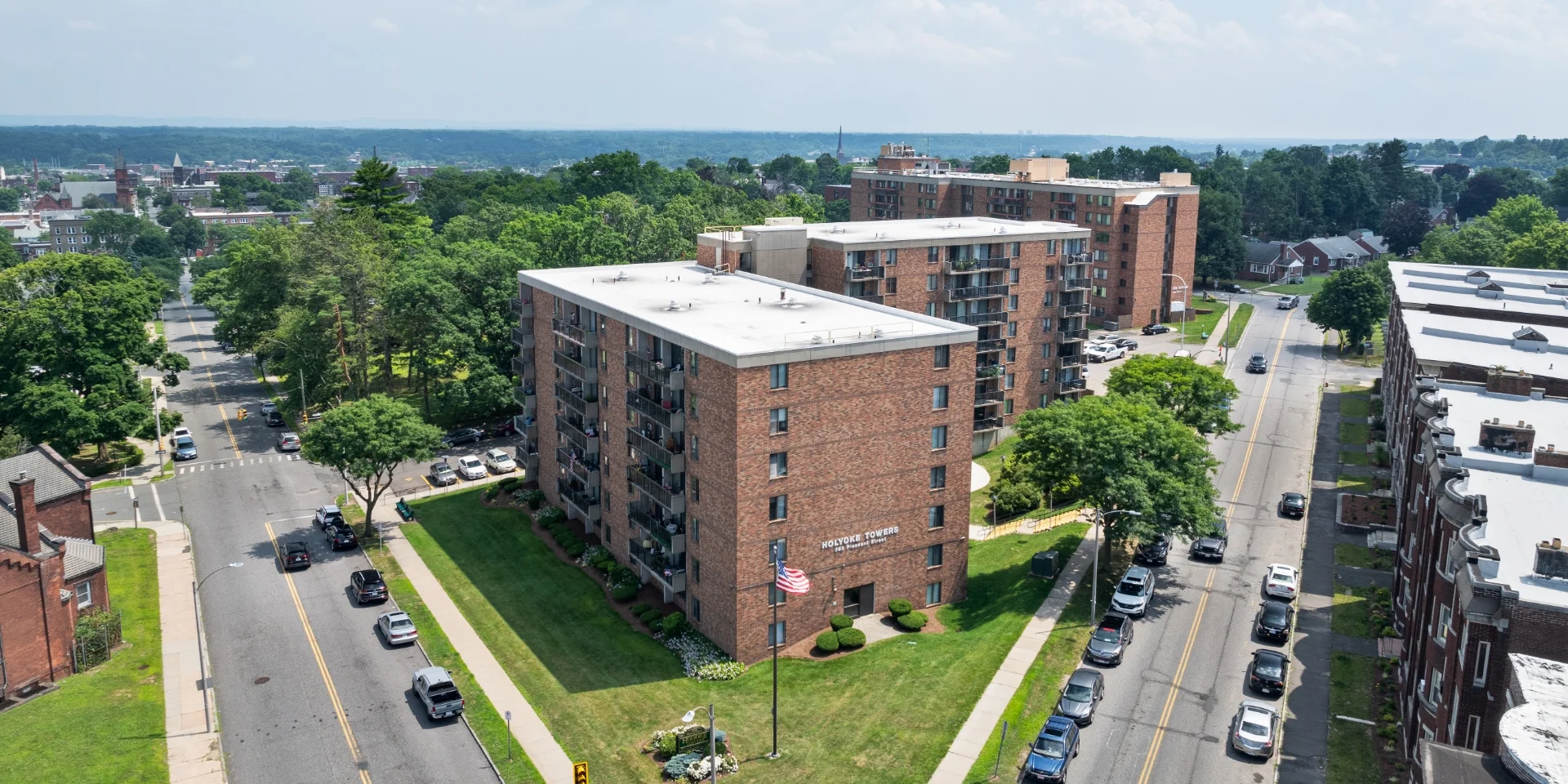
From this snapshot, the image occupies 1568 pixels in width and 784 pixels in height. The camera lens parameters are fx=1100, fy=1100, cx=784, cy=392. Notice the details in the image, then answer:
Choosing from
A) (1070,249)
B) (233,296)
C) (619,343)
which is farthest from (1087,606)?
(233,296)

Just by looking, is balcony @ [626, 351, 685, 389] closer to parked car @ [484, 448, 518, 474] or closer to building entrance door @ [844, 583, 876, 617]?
building entrance door @ [844, 583, 876, 617]

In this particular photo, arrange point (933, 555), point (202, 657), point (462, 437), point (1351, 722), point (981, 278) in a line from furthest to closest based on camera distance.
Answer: point (462, 437)
point (981, 278)
point (933, 555)
point (202, 657)
point (1351, 722)

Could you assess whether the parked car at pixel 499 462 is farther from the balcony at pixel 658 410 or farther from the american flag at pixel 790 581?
the american flag at pixel 790 581

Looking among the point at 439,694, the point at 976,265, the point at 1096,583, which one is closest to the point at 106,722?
the point at 439,694

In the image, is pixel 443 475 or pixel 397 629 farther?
pixel 443 475

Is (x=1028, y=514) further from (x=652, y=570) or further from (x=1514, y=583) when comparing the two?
(x=1514, y=583)

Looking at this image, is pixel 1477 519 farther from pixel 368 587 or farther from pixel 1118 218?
pixel 1118 218
